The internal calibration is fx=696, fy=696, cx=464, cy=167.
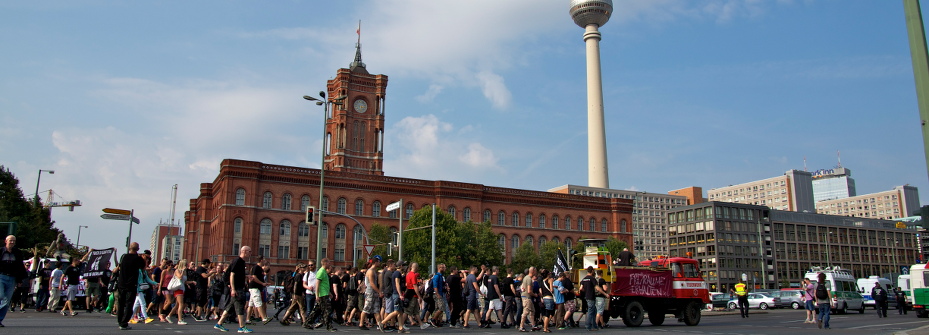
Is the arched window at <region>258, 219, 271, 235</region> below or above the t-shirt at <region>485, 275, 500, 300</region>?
above

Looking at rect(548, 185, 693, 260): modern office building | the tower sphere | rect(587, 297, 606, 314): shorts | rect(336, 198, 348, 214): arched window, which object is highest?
the tower sphere

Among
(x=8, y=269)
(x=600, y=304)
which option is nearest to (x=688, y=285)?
(x=600, y=304)

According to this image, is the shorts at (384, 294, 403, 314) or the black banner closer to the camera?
the shorts at (384, 294, 403, 314)

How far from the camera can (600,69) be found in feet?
371

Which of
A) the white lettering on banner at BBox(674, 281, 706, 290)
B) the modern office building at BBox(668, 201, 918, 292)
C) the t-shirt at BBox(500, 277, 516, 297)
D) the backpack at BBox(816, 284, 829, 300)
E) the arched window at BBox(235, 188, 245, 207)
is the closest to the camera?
the t-shirt at BBox(500, 277, 516, 297)

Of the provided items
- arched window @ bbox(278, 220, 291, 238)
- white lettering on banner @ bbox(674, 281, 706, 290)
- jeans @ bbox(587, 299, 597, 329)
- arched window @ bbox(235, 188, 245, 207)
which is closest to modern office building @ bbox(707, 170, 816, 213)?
arched window @ bbox(278, 220, 291, 238)

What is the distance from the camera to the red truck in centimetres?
1920

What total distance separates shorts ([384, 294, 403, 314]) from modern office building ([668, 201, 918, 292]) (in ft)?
305

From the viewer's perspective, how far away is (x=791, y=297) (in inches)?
1580

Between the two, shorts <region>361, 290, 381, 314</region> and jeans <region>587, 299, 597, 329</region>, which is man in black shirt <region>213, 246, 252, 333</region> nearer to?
shorts <region>361, 290, 381, 314</region>

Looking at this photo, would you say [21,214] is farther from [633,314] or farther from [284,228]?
[633,314]

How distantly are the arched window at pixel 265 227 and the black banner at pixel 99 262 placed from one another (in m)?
49.4

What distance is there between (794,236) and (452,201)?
199 feet

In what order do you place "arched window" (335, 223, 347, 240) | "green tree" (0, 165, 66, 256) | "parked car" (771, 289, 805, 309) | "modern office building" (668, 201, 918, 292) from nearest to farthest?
"parked car" (771, 289, 805, 309) < "green tree" (0, 165, 66, 256) < "arched window" (335, 223, 347, 240) < "modern office building" (668, 201, 918, 292)
